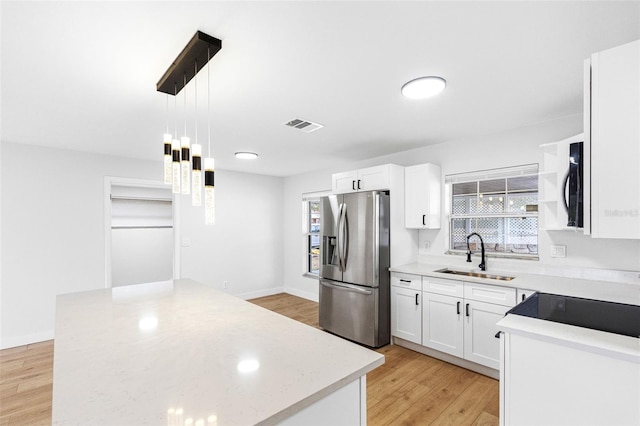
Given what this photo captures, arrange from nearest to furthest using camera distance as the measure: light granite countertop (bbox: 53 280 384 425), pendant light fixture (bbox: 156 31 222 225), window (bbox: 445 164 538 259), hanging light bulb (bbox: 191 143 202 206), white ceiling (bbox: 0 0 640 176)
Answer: light granite countertop (bbox: 53 280 384 425)
white ceiling (bbox: 0 0 640 176)
pendant light fixture (bbox: 156 31 222 225)
hanging light bulb (bbox: 191 143 202 206)
window (bbox: 445 164 538 259)

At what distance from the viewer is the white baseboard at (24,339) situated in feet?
10.9

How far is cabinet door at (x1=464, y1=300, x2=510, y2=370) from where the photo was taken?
257 centimetres

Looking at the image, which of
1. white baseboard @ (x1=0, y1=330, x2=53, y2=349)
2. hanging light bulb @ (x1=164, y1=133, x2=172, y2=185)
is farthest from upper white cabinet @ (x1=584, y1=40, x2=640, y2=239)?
white baseboard @ (x1=0, y1=330, x2=53, y2=349)

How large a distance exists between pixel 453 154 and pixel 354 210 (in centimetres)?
130

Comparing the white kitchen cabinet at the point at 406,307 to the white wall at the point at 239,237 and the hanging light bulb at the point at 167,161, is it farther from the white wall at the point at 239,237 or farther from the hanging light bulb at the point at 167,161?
the white wall at the point at 239,237

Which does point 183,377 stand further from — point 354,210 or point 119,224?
point 119,224

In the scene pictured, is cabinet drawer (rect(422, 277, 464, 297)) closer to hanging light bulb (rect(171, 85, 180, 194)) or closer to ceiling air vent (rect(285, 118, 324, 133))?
ceiling air vent (rect(285, 118, 324, 133))

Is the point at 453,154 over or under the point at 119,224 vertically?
over

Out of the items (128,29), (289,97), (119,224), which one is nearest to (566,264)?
(289,97)

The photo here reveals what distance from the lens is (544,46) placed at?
1.60m

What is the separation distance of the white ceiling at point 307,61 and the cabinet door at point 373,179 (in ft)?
1.91

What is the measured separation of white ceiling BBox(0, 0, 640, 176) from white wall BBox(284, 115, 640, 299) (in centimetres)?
20

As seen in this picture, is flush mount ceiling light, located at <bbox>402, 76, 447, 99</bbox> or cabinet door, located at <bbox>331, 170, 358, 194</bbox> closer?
flush mount ceiling light, located at <bbox>402, 76, 447, 99</bbox>

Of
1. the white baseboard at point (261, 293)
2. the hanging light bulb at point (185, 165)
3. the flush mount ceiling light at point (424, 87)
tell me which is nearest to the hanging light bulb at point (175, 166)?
the hanging light bulb at point (185, 165)
